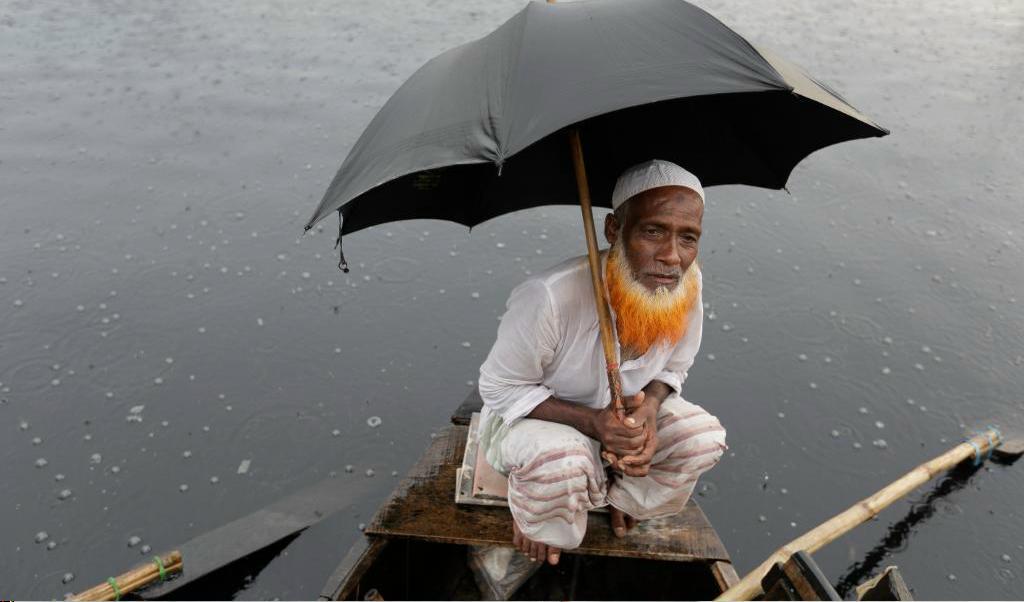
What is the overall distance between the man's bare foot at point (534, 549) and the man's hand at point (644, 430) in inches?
20.5

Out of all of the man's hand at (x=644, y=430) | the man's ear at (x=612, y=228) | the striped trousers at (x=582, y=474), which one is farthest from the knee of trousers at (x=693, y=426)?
the man's ear at (x=612, y=228)

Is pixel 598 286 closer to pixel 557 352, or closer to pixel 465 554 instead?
pixel 557 352

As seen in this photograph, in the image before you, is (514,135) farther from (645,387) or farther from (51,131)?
(51,131)

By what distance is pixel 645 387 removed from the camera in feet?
10.6

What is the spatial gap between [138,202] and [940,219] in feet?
22.2

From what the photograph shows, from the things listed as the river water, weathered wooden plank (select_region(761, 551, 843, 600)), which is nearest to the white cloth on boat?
weathered wooden plank (select_region(761, 551, 843, 600))

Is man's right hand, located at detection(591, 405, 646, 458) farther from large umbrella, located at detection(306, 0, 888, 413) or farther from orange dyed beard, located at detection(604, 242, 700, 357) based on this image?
orange dyed beard, located at detection(604, 242, 700, 357)

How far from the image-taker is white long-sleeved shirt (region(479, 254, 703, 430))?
2938 millimetres

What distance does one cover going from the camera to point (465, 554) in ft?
12.0

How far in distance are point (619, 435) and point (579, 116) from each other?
1213mm

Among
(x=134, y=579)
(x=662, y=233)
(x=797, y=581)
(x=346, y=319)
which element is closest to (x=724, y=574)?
(x=797, y=581)

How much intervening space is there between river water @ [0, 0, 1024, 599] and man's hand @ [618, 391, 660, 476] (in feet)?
4.96

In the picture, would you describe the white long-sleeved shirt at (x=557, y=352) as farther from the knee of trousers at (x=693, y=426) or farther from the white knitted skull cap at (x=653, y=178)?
the white knitted skull cap at (x=653, y=178)

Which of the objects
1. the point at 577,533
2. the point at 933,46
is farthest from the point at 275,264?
the point at 933,46
